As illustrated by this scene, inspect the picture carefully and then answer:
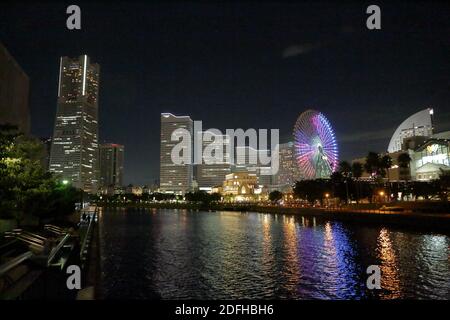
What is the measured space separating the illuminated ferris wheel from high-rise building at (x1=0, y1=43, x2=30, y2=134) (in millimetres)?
54400

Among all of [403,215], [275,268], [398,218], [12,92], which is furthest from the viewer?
[398,218]

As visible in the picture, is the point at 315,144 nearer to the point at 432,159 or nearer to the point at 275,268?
the point at 275,268

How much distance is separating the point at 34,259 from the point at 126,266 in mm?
15205

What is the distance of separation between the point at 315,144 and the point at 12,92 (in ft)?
191

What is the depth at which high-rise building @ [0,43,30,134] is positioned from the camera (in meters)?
39.4

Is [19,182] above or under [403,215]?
above

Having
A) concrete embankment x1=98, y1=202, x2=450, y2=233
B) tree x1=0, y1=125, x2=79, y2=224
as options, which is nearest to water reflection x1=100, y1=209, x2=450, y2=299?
tree x1=0, y1=125, x2=79, y2=224

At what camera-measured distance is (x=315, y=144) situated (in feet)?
261

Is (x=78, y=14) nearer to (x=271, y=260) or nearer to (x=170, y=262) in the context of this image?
(x=170, y=262)

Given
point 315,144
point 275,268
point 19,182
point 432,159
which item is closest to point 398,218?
point 315,144

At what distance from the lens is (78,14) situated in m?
14.5

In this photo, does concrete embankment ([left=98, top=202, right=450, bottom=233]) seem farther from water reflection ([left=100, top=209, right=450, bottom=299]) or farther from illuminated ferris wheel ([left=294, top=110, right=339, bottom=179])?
illuminated ferris wheel ([left=294, top=110, right=339, bottom=179])

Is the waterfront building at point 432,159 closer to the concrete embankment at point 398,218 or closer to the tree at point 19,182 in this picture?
the concrete embankment at point 398,218
